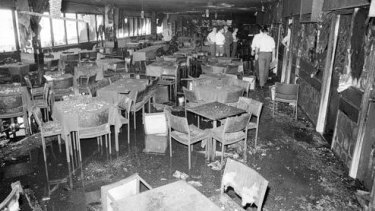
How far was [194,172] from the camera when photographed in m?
4.89

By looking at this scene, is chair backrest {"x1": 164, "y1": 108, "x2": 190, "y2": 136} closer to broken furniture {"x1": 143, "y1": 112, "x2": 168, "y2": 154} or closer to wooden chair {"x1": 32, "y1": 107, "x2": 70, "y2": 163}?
broken furniture {"x1": 143, "y1": 112, "x2": 168, "y2": 154}

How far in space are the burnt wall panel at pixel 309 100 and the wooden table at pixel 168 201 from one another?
5100 millimetres

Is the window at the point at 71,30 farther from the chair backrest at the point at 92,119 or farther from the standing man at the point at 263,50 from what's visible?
the chair backrest at the point at 92,119

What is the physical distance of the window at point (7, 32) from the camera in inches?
418

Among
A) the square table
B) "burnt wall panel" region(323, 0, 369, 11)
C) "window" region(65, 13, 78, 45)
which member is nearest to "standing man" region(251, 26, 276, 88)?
"burnt wall panel" region(323, 0, 369, 11)

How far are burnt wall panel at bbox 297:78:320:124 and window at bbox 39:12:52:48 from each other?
10.8 metres

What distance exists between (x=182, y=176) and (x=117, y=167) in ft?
3.77

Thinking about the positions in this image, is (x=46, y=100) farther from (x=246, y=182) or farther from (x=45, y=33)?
(x=45, y=33)

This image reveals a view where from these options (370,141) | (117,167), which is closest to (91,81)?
(117,167)

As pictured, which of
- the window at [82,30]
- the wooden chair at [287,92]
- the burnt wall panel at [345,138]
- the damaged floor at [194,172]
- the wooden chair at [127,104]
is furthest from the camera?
the window at [82,30]

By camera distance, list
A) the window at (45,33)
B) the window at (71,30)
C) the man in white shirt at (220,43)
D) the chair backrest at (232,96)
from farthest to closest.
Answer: the window at (71,30)
the man in white shirt at (220,43)
the window at (45,33)
the chair backrest at (232,96)

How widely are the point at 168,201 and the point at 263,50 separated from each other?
29.3 feet

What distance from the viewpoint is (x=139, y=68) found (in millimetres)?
11594

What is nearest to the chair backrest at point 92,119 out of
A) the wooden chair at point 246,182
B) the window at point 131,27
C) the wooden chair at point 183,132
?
the wooden chair at point 183,132
